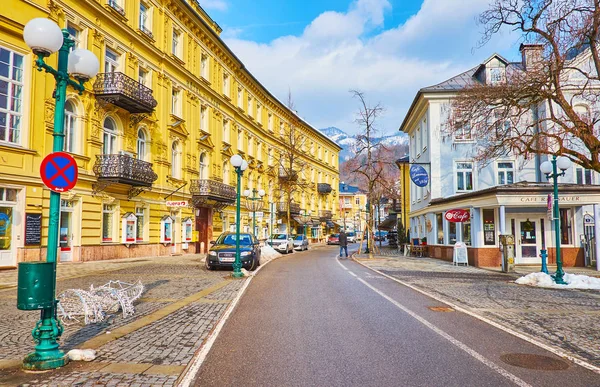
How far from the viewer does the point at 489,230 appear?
20953 millimetres

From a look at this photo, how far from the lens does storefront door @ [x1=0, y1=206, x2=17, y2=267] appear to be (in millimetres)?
16281

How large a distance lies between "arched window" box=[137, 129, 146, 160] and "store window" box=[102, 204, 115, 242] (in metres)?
4.11

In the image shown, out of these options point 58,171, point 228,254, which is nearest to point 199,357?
point 58,171

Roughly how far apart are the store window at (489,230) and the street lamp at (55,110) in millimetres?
19249

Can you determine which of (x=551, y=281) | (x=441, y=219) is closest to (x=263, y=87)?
(x=441, y=219)

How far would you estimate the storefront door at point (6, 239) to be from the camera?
53.4 ft

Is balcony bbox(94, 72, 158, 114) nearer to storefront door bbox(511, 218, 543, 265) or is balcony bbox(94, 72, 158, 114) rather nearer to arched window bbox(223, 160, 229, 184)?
arched window bbox(223, 160, 229, 184)

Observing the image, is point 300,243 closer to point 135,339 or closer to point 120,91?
point 120,91

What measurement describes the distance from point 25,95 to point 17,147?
2.18 m

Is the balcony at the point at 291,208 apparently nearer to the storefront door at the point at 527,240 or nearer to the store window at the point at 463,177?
the store window at the point at 463,177

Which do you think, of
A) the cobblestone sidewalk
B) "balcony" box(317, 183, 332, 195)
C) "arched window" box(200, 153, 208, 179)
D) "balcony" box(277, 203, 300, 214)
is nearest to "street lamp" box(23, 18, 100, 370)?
the cobblestone sidewalk

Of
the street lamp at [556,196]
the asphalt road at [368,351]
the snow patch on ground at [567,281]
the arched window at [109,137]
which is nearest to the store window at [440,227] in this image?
the street lamp at [556,196]

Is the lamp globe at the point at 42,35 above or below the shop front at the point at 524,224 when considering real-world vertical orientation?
above

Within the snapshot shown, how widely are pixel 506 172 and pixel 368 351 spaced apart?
77.6 feet
